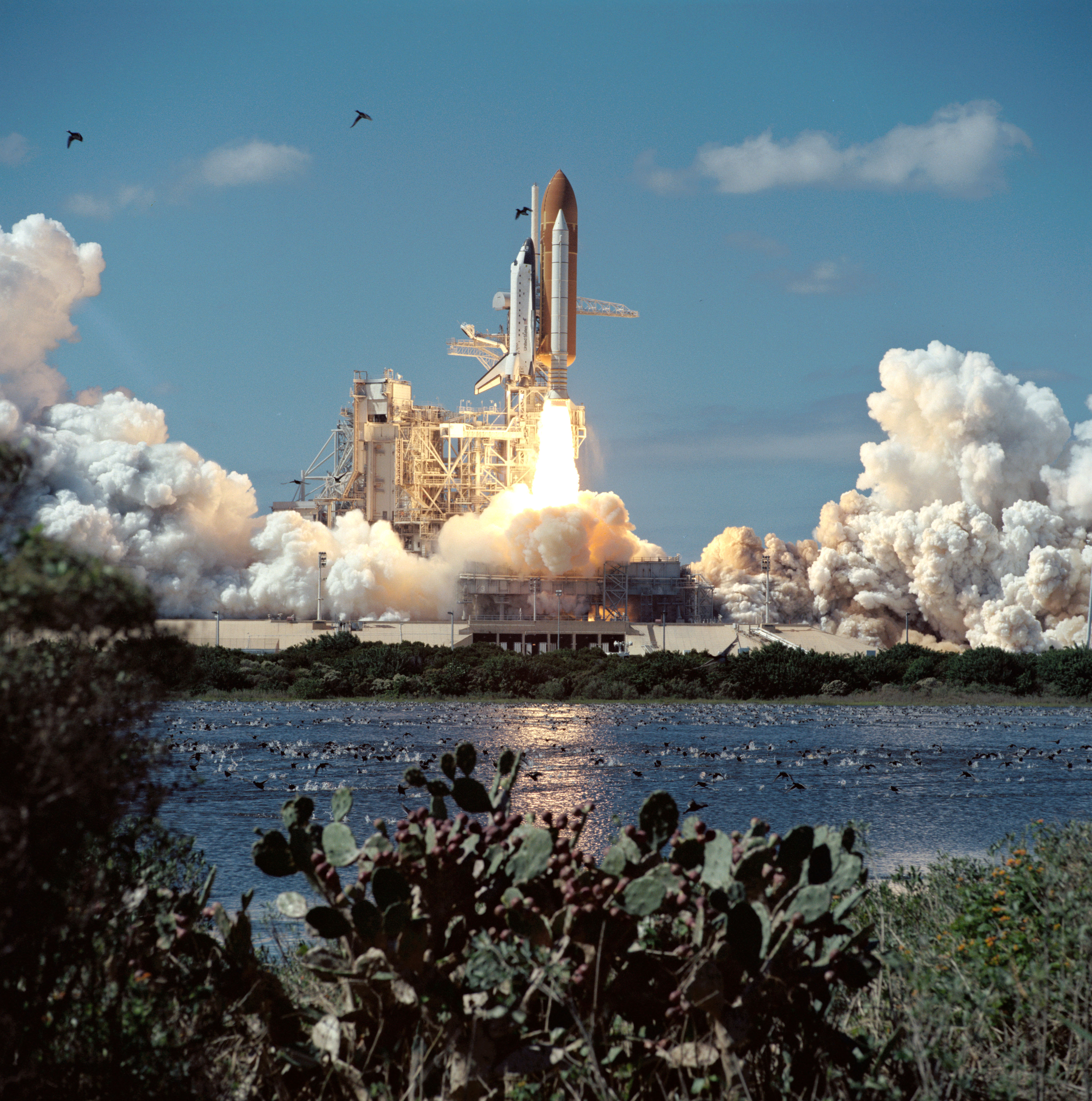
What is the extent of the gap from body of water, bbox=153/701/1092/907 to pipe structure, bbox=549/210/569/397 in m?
41.5

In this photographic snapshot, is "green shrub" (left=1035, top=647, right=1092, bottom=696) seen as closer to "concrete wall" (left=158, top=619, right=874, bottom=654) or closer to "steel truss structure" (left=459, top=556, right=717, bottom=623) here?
"concrete wall" (left=158, top=619, right=874, bottom=654)

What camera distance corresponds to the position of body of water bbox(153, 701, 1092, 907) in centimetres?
2169

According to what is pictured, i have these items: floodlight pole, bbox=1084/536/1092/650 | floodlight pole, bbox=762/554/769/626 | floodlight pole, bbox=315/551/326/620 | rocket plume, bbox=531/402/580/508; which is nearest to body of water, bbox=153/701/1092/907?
floodlight pole, bbox=1084/536/1092/650

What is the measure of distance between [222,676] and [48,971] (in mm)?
59181

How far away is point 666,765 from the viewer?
1280 inches

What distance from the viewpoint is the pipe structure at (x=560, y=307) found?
92.3 metres

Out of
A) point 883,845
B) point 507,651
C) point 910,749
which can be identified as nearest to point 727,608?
point 507,651

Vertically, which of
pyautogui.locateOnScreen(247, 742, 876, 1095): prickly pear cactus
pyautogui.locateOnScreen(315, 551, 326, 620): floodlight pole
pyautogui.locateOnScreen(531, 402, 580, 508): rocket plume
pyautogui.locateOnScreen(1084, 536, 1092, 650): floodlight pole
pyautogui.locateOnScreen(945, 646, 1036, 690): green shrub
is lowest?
pyautogui.locateOnScreen(945, 646, 1036, 690): green shrub

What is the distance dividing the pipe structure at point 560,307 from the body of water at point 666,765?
136 feet

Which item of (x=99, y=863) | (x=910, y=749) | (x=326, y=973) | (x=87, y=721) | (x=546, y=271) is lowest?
(x=910, y=749)

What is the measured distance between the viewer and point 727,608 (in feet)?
310

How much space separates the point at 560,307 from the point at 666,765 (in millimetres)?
67083

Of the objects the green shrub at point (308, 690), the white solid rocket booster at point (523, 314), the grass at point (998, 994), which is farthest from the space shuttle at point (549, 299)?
the grass at point (998, 994)

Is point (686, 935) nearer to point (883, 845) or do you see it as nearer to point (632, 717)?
point (883, 845)
